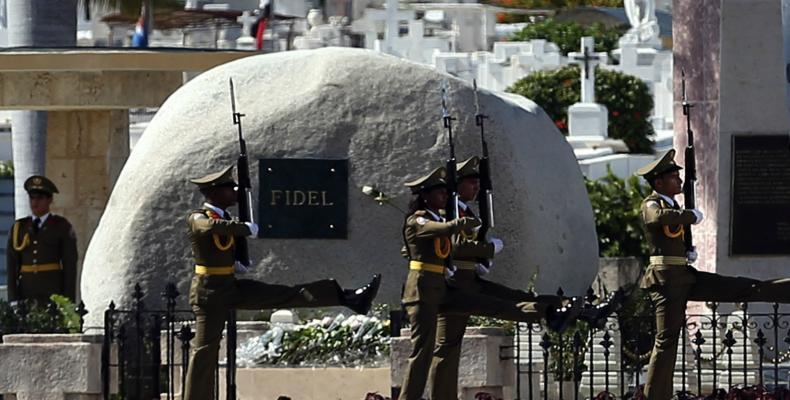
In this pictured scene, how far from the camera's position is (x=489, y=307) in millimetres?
14562

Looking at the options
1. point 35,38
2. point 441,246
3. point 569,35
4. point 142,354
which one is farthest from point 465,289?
point 569,35

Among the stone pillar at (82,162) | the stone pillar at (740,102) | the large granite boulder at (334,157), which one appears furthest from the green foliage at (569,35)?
the large granite boulder at (334,157)

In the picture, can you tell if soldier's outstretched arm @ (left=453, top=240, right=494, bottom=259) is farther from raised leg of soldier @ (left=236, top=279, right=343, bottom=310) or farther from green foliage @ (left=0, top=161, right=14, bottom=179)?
green foliage @ (left=0, top=161, right=14, bottom=179)

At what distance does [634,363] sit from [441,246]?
79.9 inches

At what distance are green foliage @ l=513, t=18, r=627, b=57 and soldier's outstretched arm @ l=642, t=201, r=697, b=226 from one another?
104 ft

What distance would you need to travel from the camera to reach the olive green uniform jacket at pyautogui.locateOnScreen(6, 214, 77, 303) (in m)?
17.9

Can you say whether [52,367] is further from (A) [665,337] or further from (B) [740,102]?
(B) [740,102]

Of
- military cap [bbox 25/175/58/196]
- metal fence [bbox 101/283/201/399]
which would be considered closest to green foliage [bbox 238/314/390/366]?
metal fence [bbox 101/283/201/399]

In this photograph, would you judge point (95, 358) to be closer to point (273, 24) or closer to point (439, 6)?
point (273, 24)

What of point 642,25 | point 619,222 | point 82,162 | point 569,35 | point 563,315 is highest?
point 642,25

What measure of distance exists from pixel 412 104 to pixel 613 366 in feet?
8.17

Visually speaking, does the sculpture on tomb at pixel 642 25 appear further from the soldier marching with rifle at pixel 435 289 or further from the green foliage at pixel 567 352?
the soldier marching with rifle at pixel 435 289

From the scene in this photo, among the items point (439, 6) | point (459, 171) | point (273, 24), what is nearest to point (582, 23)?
point (439, 6)

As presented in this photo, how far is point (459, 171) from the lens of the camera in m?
15.1
